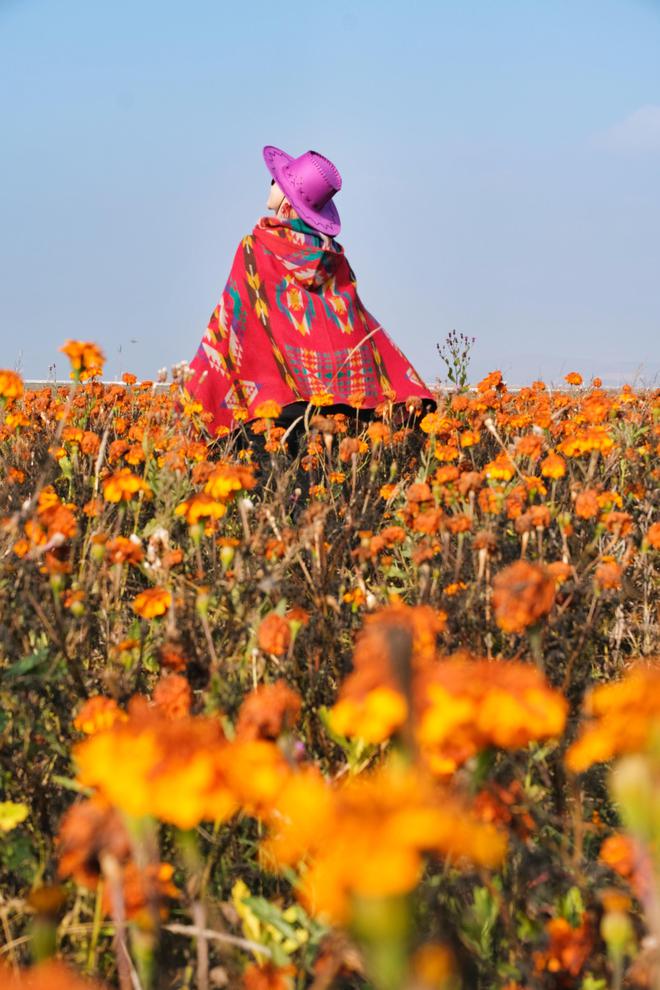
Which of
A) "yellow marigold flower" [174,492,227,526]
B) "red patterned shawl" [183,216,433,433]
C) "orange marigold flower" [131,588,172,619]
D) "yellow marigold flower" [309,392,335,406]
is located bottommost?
"orange marigold flower" [131,588,172,619]

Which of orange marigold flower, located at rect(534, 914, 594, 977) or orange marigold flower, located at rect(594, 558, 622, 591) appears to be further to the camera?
orange marigold flower, located at rect(594, 558, 622, 591)

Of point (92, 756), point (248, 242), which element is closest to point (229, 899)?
point (92, 756)

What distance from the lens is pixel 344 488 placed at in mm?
4078

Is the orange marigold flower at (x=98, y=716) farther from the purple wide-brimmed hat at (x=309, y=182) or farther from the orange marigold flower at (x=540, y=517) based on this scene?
the purple wide-brimmed hat at (x=309, y=182)

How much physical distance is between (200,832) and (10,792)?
1.22ft

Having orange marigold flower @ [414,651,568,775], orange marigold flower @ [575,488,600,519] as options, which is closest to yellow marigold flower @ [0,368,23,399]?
orange marigold flower @ [575,488,600,519]

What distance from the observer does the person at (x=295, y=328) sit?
4270 mm

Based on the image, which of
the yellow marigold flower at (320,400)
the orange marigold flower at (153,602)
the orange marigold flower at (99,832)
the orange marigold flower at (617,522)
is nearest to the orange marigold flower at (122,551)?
the orange marigold flower at (153,602)

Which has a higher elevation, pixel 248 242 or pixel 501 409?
pixel 248 242

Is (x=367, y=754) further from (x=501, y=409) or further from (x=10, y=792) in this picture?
(x=501, y=409)

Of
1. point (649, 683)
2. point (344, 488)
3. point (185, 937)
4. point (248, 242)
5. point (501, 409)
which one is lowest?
point (185, 937)

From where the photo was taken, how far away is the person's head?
4594 mm

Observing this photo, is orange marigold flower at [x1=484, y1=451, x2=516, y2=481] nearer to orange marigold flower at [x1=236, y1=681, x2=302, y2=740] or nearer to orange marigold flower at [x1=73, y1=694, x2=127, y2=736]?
orange marigold flower at [x1=73, y1=694, x2=127, y2=736]

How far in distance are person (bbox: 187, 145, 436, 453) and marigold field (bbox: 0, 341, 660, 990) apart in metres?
0.80
